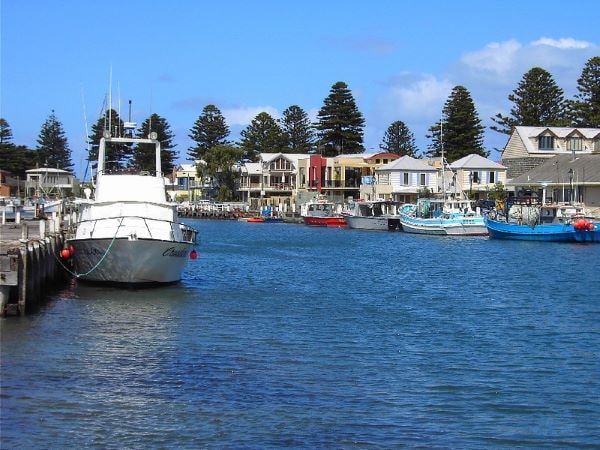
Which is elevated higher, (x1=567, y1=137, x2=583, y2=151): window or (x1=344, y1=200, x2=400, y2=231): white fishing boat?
(x1=567, y1=137, x2=583, y2=151): window

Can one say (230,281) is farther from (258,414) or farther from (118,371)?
(258,414)

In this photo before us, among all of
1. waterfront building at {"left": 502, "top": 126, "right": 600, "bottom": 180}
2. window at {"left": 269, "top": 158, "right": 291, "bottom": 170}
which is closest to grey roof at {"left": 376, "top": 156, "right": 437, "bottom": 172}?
waterfront building at {"left": 502, "top": 126, "right": 600, "bottom": 180}

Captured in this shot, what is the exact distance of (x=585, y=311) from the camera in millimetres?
31078

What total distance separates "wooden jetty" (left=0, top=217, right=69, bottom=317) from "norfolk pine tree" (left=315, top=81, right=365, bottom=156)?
10828 centimetres

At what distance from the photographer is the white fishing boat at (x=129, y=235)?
31.6 meters

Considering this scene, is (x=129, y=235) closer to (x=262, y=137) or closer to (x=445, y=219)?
(x=445, y=219)

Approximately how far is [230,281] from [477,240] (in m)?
38.7

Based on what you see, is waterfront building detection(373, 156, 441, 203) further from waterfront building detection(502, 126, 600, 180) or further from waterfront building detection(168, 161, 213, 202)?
waterfront building detection(168, 161, 213, 202)

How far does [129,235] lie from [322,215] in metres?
74.1

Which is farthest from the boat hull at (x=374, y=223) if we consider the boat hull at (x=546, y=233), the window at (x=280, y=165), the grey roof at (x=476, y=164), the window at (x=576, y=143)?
the window at (x=280, y=165)

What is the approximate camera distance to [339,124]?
467 feet

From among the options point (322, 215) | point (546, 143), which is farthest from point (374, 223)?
point (546, 143)

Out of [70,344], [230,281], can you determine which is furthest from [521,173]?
[70,344]

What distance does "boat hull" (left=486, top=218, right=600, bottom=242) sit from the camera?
6788 cm
